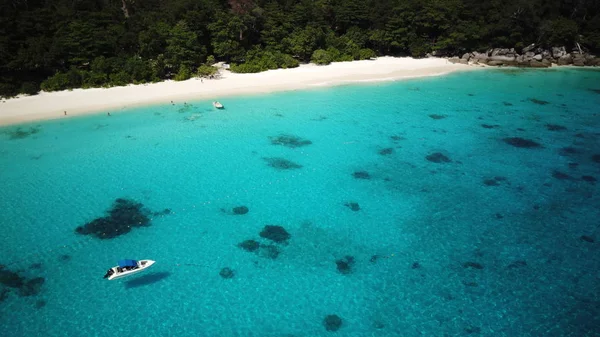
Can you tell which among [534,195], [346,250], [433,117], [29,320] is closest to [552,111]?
[433,117]

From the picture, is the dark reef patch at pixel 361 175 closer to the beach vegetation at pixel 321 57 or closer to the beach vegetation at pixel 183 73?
the beach vegetation at pixel 183 73

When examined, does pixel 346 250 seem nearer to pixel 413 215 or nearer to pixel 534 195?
pixel 413 215

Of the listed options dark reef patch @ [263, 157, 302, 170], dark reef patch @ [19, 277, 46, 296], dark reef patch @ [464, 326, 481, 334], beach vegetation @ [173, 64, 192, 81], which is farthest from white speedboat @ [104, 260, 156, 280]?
beach vegetation @ [173, 64, 192, 81]

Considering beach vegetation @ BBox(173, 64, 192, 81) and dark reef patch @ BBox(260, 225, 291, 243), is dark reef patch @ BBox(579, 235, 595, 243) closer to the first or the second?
dark reef patch @ BBox(260, 225, 291, 243)

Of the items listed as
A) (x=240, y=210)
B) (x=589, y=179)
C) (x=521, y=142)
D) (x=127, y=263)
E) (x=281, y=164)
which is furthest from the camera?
(x=521, y=142)

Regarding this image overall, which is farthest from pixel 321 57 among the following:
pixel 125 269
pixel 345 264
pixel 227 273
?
pixel 125 269

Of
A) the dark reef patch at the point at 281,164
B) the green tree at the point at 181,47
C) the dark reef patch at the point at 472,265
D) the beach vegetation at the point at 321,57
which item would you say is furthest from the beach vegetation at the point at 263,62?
the dark reef patch at the point at 472,265

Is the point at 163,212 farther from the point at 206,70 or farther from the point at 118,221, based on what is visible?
the point at 206,70
